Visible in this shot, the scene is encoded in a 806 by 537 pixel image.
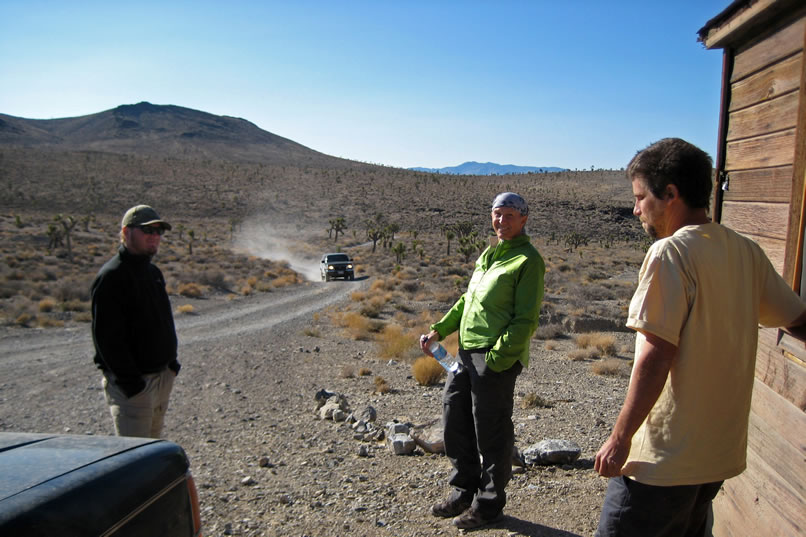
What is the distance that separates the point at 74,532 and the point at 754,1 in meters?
3.49

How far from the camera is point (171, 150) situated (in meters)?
115

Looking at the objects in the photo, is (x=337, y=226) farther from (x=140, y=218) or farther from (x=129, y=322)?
(x=129, y=322)

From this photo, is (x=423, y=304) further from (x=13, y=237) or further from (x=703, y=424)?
(x=13, y=237)

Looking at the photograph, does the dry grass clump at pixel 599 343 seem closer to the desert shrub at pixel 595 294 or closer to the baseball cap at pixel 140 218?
the desert shrub at pixel 595 294

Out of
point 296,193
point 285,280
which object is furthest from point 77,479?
point 296,193

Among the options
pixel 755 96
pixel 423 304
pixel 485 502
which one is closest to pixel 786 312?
pixel 755 96

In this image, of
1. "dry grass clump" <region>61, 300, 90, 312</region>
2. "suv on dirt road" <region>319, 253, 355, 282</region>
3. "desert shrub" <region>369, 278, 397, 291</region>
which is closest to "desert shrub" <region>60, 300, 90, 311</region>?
"dry grass clump" <region>61, 300, 90, 312</region>

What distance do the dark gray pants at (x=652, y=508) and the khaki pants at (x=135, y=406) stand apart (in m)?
2.70

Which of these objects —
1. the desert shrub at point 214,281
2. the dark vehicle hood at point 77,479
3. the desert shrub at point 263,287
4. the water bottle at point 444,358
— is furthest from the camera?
the desert shrub at point 263,287

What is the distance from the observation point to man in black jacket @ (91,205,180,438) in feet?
10.8

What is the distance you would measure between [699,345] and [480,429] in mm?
1750

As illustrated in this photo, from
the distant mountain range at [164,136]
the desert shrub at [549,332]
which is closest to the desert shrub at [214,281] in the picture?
the desert shrub at [549,332]

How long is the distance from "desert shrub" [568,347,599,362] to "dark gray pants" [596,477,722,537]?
846 cm

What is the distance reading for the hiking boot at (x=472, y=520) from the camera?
133 inches
